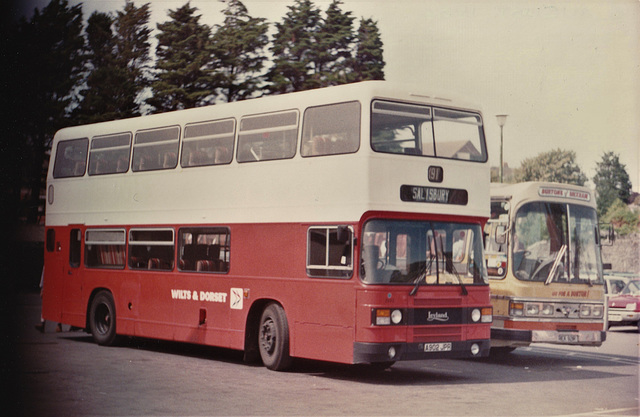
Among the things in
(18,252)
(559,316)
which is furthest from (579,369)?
(18,252)

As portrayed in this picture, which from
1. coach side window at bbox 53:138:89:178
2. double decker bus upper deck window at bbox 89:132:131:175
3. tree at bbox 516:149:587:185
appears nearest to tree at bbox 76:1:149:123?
coach side window at bbox 53:138:89:178

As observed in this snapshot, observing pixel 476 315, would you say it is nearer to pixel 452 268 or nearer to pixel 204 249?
pixel 452 268

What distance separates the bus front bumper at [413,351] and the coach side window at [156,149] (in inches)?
233

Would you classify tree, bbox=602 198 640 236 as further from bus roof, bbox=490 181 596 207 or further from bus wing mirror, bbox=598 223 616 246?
bus roof, bbox=490 181 596 207

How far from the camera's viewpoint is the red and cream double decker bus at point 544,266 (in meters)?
17.2

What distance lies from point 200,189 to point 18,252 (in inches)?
990

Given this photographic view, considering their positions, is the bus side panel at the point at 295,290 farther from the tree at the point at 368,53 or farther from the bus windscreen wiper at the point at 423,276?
the tree at the point at 368,53

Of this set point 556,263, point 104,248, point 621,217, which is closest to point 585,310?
point 556,263

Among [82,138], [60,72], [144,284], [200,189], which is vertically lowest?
[144,284]

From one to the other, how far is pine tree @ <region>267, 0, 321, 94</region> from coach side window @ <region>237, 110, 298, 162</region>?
31.7 feet

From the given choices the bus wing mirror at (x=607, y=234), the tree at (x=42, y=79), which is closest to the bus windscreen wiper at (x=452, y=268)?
the bus wing mirror at (x=607, y=234)

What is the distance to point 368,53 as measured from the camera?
96.1 feet

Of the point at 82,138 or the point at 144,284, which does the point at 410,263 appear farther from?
the point at 82,138

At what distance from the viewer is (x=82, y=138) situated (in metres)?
20.3
